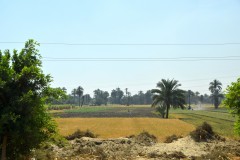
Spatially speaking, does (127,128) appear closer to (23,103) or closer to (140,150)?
(140,150)

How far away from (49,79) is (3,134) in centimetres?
294

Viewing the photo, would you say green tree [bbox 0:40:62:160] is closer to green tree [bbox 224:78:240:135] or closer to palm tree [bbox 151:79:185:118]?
green tree [bbox 224:78:240:135]

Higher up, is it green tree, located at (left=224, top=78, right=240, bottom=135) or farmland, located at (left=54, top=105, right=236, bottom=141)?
green tree, located at (left=224, top=78, right=240, bottom=135)

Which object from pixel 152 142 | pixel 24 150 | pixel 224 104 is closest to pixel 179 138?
pixel 152 142

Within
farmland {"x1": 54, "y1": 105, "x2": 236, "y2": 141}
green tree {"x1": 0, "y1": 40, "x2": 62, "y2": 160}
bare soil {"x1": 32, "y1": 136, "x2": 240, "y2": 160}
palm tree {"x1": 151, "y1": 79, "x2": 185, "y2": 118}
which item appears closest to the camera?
green tree {"x1": 0, "y1": 40, "x2": 62, "y2": 160}

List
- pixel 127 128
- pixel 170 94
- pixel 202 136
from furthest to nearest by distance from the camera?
pixel 170 94
pixel 127 128
pixel 202 136

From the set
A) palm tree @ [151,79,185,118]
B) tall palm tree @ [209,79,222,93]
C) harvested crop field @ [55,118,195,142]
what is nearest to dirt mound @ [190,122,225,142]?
harvested crop field @ [55,118,195,142]

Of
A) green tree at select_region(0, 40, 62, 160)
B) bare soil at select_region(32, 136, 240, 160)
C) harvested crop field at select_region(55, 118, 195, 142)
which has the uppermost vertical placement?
green tree at select_region(0, 40, 62, 160)

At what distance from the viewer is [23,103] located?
40.4ft

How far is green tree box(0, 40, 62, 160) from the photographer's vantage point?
1220 cm

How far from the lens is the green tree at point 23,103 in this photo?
40.0ft

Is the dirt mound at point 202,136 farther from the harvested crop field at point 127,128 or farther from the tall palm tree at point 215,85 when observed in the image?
the tall palm tree at point 215,85

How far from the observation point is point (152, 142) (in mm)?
27344

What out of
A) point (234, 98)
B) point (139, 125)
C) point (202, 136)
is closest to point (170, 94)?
point (139, 125)
